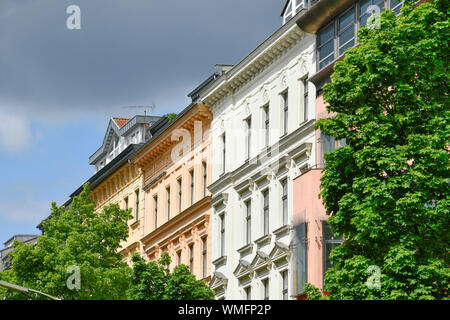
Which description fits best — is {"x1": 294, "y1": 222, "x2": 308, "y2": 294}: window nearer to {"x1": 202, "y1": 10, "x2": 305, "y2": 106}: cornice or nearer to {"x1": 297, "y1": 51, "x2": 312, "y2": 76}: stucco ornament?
{"x1": 297, "y1": 51, "x2": 312, "y2": 76}: stucco ornament

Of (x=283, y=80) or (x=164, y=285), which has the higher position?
(x=283, y=80)

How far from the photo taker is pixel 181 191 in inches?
2351

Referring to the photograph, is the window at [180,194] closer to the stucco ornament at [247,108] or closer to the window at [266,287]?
the stucco ornament at [247,108]

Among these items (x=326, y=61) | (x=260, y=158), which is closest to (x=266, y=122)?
(x=260, y=158)

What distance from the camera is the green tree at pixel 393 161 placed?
89.5ft

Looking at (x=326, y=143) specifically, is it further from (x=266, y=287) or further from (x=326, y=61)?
(x=266, y=287)

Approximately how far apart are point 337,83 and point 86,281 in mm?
22356

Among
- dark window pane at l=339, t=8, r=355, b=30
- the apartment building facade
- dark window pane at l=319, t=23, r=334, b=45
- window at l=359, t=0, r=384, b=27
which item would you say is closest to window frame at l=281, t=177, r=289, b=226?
the apartment building facade

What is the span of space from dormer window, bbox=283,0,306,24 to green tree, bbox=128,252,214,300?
39.9 ft

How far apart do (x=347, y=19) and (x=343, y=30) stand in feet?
1.60
